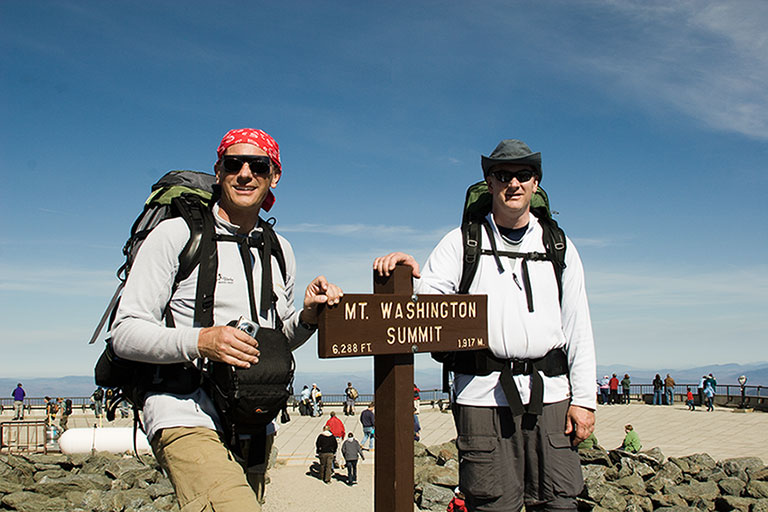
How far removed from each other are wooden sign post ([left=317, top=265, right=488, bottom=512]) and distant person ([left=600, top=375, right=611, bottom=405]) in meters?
33.2

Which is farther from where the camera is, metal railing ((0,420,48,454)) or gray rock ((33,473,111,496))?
metal railing ((0,420,48,454))

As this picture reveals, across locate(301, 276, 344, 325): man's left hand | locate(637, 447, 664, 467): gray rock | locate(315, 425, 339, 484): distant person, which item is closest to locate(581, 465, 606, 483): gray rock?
locate(637, 447, 664, 467): gray rock

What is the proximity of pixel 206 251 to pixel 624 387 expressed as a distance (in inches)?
1370

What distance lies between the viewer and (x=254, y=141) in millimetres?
3248

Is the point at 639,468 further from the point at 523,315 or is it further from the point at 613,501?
the point at 523,315

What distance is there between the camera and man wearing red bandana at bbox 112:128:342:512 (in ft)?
8.68

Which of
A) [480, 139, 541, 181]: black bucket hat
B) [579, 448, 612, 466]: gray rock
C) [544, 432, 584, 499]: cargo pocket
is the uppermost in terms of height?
[480, 139, 541, 181]: black bucket hat

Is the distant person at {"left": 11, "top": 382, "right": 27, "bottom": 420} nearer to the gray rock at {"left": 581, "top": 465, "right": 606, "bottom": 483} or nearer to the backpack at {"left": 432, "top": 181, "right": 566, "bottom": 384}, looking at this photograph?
the gray rock at {"left": 581, "top": 465, "right": 606, "bottom": 483}

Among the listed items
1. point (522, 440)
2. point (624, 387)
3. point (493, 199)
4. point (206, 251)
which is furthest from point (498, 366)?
point (624, 387)

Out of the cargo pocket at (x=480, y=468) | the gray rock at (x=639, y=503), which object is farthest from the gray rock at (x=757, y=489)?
the cargo pocket at (x=480, y=468)

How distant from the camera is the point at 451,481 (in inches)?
520

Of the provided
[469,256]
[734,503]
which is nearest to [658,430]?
[734,503]

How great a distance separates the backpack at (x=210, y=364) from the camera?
2756mm

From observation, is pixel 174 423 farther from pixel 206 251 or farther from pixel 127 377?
pixel 206 251
